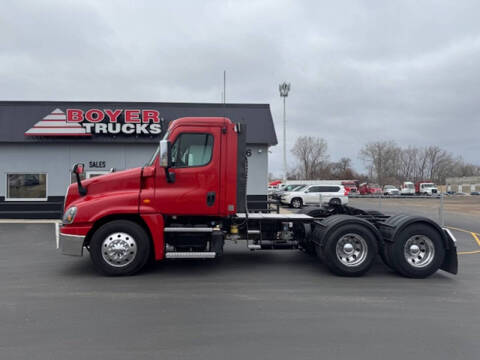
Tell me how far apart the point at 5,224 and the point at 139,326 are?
13.3m

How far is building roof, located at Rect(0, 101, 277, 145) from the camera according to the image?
15.8m

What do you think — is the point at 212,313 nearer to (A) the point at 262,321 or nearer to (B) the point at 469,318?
(A) the point at 262,321

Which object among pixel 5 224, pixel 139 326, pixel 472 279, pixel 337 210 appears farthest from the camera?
pixel 5 224

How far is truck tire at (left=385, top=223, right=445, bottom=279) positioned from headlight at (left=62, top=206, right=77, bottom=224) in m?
5.84

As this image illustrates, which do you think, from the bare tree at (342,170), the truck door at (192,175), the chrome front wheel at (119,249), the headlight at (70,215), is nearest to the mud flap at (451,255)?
the truck door at (192,175)

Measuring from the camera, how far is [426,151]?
103 metres

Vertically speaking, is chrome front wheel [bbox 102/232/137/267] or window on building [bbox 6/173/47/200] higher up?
window on building [bbox 6/173/47/200]

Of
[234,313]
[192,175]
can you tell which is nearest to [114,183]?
[192,175]

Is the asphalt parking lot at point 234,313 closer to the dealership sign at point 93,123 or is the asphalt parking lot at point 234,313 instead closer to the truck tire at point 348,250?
the truck tire at point 348,250

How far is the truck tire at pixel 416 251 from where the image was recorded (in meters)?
6.40

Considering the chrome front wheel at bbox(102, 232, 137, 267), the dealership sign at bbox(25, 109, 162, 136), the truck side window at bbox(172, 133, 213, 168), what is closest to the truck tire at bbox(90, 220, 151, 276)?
the chrome front wheel at bbox(102, 232, 137, 267)

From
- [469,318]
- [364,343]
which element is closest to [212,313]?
[364,343]

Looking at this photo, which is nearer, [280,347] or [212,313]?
[280,347]

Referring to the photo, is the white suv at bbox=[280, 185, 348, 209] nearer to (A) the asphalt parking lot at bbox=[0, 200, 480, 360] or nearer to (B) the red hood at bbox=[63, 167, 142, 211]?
(A) the asphalt parking lot at bbox=[0, 200, 480, 360]
